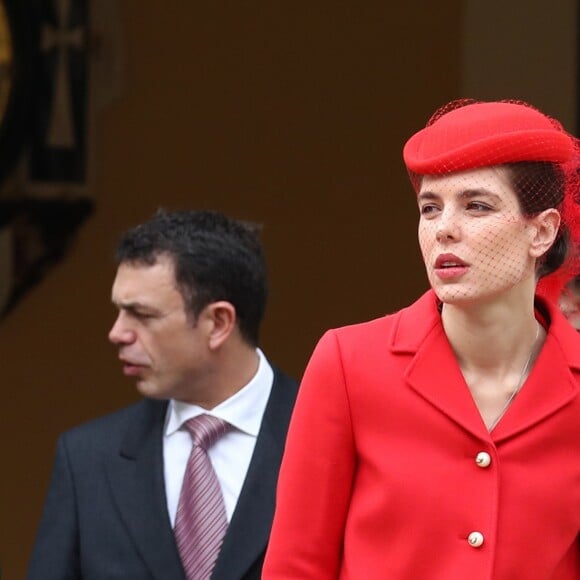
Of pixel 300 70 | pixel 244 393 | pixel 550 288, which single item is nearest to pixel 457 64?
pixel 300 70

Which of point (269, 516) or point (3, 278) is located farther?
point (3, 278)

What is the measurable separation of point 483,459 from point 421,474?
8cm

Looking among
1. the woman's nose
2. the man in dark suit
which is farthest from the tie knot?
the woman's nose

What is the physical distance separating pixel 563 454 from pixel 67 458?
136 centimetres

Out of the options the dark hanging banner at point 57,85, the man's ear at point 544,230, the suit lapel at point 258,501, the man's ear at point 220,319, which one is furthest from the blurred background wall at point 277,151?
the man's ear at point 544,230

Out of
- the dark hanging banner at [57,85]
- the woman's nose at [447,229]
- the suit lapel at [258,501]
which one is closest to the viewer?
the woman's nose at [447,229]

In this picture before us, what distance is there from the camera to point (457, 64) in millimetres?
6270

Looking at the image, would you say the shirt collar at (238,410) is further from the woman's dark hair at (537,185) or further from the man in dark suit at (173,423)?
the woman's dark hair at (537,185)

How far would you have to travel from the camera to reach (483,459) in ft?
8.98

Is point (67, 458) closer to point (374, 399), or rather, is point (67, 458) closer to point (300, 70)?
point (374, 399)

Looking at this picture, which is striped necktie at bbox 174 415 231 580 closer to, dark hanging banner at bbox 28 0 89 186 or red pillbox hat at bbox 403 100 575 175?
red pillbox hat at bbox 403 100 575 175

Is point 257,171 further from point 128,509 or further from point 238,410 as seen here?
point 128,509

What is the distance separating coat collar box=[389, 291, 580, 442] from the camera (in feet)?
9.07

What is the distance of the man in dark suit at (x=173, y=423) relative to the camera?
372 centimetres
